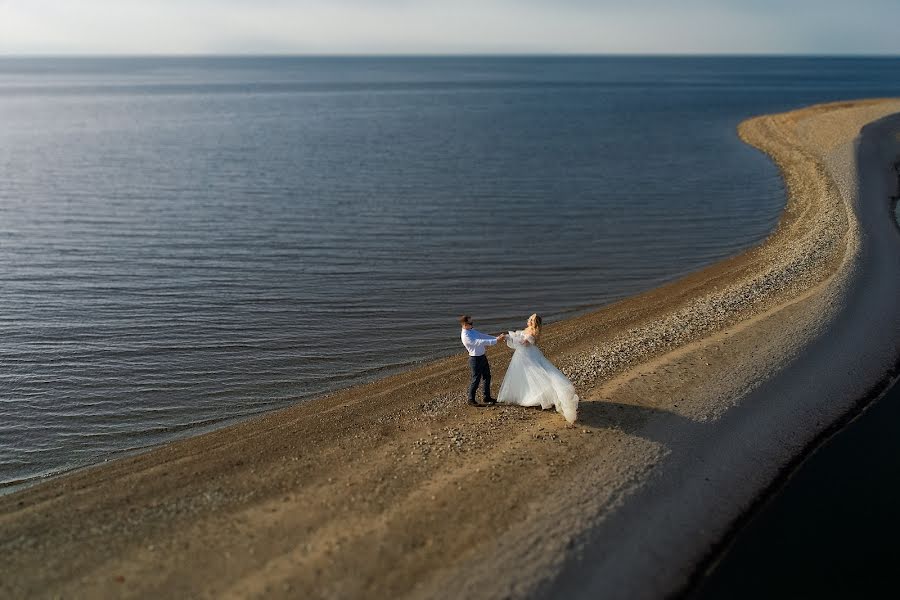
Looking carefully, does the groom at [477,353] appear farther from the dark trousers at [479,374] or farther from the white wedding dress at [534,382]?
the white wedding dress at [534,382]

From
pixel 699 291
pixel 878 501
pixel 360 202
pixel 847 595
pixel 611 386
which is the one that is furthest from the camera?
pixel 360 202

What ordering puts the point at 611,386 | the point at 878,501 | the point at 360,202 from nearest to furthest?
the point at 878,501 → the point at 611,386 → the point at 360,202

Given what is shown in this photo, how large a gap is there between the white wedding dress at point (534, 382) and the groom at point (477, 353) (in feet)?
1.63

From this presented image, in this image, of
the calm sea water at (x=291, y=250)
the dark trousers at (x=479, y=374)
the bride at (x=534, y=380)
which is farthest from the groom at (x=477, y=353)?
the calm sea water at (x=291, y=250)

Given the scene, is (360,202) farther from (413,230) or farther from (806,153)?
(806,153)

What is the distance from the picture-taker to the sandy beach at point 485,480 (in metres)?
12.2

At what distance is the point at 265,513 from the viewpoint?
539 inches

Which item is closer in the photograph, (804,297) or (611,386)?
(611,386)

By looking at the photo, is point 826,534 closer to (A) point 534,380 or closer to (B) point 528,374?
(A) point 534,380

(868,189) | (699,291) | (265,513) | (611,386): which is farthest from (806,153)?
(265,513)

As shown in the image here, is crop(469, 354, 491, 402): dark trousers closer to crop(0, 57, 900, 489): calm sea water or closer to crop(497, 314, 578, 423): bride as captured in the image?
crop(497, 314, 578, 423): bride

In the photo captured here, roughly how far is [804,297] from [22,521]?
23.4 metres

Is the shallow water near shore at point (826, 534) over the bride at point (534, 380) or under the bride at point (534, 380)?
under

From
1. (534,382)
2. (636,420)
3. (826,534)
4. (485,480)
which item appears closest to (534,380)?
(534,382)
